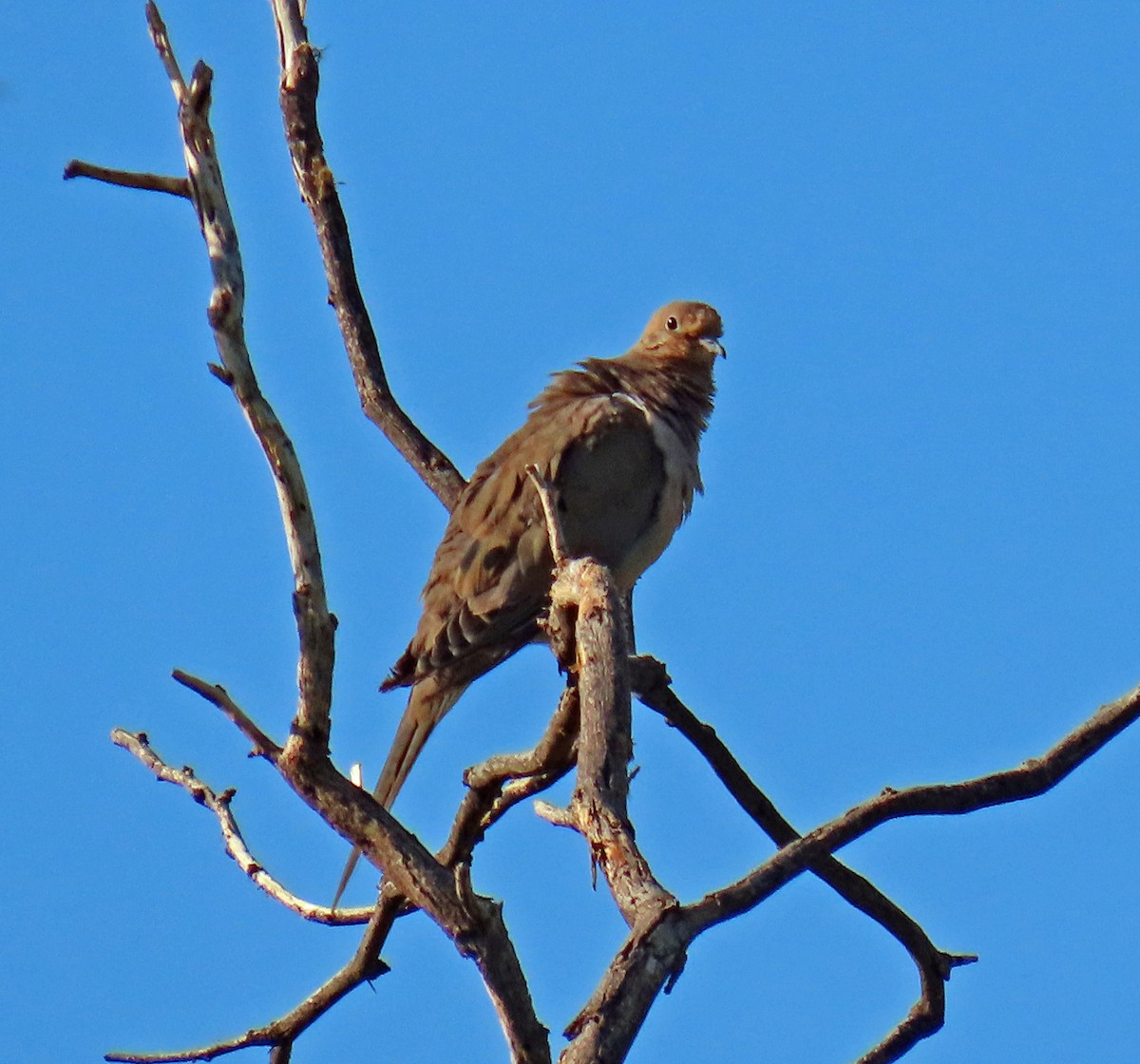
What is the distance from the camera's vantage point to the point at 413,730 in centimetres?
568

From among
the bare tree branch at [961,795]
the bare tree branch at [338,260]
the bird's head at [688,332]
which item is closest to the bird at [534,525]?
the bare tree branch at [338,260]

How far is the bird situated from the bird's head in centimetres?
56

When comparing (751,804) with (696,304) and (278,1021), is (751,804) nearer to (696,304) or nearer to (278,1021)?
(278,1021)

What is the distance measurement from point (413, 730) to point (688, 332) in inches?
93.3

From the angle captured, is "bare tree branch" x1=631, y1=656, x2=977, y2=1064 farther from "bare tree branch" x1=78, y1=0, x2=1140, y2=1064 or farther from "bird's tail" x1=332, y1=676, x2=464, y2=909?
Result: "bird's tail" x1=332, y1=676, x2=464, y2=909

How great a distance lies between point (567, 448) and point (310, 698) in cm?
255

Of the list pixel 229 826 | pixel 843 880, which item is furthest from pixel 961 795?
pixel 229 826

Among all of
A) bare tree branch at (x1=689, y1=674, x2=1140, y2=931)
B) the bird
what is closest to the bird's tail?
the bird

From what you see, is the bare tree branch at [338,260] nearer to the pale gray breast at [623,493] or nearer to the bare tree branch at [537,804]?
the pale gray breast at [623,493]

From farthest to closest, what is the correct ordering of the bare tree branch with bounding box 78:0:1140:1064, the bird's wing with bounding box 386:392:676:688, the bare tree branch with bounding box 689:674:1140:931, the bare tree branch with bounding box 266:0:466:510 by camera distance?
the bird's wing with bounding box 386:392:676:688, the bare tree branch with bounding box 266:0:466:510, the bare tree branch with bounding box 689:674:1140:931, the bare tree branch with bounding box 78:0:1140:1064

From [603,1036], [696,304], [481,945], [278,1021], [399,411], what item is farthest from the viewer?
[696,304]

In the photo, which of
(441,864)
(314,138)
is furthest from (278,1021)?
(314,138)

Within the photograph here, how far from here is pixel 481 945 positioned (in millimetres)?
3715

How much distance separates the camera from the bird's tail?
5.48 meters
